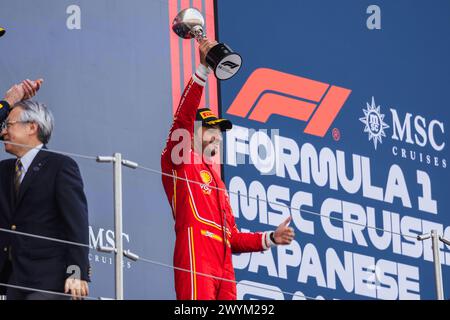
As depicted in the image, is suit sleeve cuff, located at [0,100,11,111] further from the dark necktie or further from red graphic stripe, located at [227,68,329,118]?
red graphic stripe, located at [227,68,329,118]

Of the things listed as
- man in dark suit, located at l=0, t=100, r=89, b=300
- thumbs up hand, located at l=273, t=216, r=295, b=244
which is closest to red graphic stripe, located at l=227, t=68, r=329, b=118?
thumbs up hand, located at l=273, t=216, r=295, b=244

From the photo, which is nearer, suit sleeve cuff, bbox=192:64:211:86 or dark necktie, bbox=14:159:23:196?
dark necktie, bbox=14:159:23:196

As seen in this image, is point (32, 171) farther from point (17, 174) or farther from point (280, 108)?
point (280, 108)

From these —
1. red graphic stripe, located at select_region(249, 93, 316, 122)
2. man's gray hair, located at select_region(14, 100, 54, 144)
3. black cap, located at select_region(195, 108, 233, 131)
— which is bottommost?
man's gray hair, located at select_region(14, 100, 54, 144)

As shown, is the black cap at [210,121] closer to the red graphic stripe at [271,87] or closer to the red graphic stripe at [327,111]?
the red graphic stripe at [271,87]

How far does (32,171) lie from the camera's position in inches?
184

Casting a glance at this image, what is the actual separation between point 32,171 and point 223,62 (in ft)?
2.44

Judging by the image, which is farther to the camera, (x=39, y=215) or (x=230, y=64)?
(x=230, y=64)

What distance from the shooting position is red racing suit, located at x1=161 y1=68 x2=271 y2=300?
16.0 feet

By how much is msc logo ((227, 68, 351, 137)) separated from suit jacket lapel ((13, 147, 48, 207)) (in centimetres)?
198

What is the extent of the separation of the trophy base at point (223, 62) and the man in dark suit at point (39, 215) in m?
0.59

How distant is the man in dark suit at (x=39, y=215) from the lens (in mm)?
4504

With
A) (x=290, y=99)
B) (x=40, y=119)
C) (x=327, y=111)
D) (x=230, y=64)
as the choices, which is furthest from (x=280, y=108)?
(x=40, y=119)
